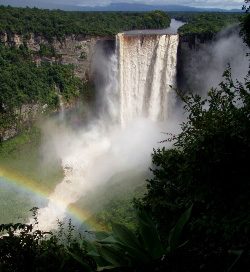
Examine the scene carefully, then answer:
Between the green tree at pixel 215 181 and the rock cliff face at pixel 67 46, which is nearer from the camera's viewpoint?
the green tree at pixel 215 181

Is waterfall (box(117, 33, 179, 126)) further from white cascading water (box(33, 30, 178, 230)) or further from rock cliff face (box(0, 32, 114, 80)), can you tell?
rock cliff face (box(0, 32, 114, 80))

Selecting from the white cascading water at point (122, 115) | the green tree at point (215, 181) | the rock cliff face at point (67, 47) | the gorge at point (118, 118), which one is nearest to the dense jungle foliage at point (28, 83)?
the rock cliff face at point (67, 47)

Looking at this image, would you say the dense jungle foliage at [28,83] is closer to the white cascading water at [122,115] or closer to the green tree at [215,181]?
the white cascading water at [122,115]

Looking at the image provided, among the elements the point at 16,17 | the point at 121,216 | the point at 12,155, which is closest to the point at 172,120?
the point at 12,155

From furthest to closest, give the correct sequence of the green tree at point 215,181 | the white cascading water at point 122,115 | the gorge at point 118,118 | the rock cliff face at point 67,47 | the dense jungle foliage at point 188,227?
1. the rock cliff face at point 67,47
2. the white cascading water at point 122,115
3. the gorge at point 118,118
4. the green tree at point 215,181
5. the dense jungle foliage at point 188,227

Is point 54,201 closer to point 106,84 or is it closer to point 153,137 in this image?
point 153,137

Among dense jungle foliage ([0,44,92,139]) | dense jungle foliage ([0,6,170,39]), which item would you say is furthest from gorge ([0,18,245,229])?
dense jungle foliage ([0,44,92,139])

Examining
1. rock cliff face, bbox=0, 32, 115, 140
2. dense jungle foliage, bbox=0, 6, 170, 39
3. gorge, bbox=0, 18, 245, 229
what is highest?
dense jungle foliage, bbox=0, 6, 170, 39

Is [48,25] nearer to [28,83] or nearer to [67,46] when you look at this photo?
A: [67,46]
